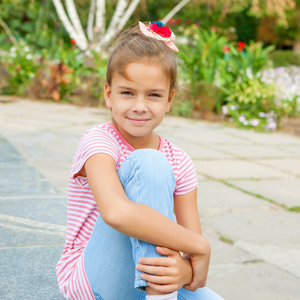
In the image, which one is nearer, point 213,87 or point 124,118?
point 124,118

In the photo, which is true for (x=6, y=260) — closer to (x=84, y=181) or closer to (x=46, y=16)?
(x=84, y=181)

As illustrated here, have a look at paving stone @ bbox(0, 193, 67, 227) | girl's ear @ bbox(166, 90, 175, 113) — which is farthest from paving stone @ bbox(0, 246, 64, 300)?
girl's ear @ bbox(166, 90, 175, 113)

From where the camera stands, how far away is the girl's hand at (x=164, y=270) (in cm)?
139

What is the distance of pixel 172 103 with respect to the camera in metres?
1.90

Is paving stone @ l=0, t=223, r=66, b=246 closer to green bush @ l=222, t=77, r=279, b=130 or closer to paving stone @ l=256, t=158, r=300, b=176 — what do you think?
paving stone @ l=256, t=158, r=300, b=176

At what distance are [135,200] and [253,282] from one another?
0.94 metres

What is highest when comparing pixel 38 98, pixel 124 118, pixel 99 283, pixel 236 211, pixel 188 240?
pixel 124 118

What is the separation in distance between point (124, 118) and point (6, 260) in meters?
0.82

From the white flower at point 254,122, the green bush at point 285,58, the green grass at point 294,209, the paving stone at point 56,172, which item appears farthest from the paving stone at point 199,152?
the green bush at point 285,58

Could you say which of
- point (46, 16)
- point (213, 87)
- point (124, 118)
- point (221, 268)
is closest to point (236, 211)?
point (221, 268)

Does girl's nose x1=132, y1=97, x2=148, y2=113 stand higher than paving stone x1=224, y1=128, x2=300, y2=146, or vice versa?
girl's nose x1=132, y1=97, x2=148, y2=113

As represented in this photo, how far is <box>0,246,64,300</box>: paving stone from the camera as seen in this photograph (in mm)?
1793

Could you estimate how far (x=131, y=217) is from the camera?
1388 mm

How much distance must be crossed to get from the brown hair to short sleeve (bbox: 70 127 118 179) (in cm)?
20
